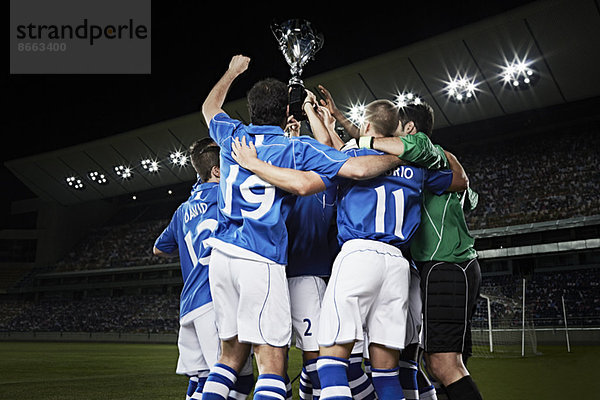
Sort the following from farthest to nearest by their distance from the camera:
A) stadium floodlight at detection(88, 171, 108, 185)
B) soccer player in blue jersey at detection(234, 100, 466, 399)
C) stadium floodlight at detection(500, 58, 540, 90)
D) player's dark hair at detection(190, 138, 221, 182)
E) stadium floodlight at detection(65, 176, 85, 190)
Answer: stadium floodlight at detection(65, 176, 85, 190)
stadium floodlight at detection(88, 171, 108, 185)
stadium floodlight at detection(500, 58, 540, 90)
player's dark hair at detection(190, 138, 221, 182)
soccer player in blue jersey at detection(234, 100, 466, 399)

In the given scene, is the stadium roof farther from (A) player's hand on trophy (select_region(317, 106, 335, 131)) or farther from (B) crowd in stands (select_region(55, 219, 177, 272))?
(A) player's hand on trophy (select_region(317, 106, 335, 131))

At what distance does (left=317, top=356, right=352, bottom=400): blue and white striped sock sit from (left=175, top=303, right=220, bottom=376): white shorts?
0.93 meters

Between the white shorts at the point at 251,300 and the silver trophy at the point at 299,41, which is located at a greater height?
the silver trophy at the point at 299,41

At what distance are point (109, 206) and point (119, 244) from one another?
5510 mm

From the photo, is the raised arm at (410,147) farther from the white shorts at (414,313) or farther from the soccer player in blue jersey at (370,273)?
the white shorts at (414,313)

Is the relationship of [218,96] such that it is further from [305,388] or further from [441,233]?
[305,388]

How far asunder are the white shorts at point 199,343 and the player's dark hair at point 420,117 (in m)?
1.68

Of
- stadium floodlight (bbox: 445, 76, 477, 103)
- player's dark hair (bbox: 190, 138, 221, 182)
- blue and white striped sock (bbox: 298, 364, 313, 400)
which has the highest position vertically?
stadium floodlight (bbox: 445, 76, 477, 103)

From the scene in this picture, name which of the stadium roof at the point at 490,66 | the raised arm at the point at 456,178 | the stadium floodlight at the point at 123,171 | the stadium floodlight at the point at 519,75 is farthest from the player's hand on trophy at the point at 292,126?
the stadium floodlight at the point at 123,171

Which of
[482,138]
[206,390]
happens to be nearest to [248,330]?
[206,390]

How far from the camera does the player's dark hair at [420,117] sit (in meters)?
3.19

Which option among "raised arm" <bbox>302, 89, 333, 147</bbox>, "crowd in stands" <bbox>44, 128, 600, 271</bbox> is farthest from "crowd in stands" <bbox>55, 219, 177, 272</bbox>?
"raised arm" <bbox>302, 89, 333, 147</bbox>

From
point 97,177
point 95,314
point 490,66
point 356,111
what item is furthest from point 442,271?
point 95,314

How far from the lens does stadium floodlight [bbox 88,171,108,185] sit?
109 ft
